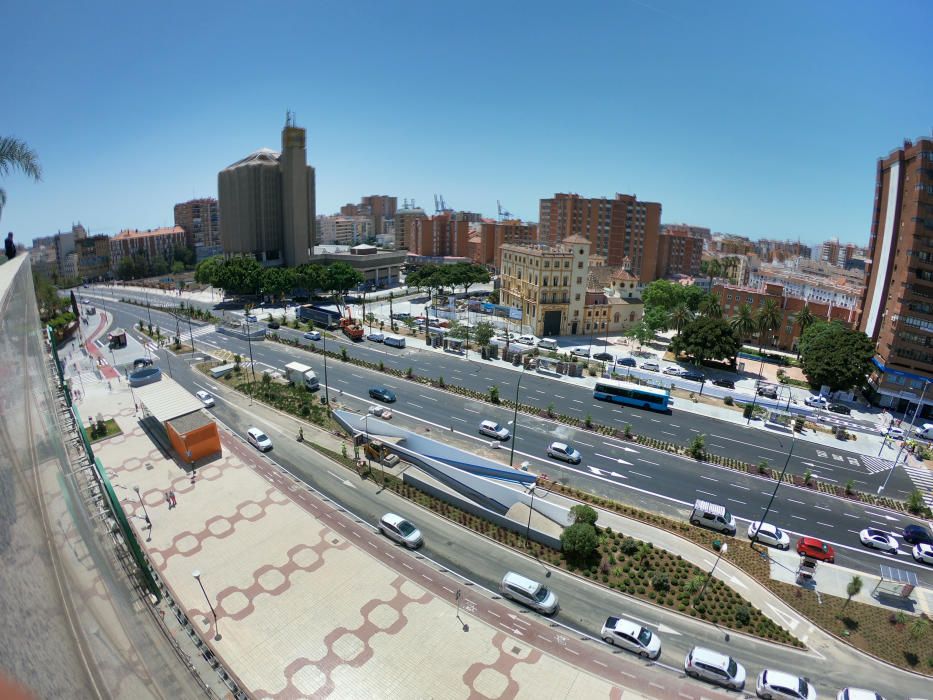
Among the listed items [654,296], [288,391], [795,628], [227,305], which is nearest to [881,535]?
[795,628]

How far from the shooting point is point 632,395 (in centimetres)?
4709

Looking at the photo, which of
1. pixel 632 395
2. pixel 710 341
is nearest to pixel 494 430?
pixel 632 395

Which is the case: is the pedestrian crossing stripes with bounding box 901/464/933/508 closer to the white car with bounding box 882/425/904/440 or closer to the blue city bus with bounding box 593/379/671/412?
the white car with bounding box 882/425/904/440

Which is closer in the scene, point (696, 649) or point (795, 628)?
point (696, 649)

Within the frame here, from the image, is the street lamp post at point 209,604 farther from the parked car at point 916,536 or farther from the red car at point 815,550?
the parked car at point 916,536

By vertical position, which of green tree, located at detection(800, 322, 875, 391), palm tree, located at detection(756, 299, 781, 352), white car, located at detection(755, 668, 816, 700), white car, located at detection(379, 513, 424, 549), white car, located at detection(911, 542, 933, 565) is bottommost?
white car, located at detection(755, 668, 816, 700)

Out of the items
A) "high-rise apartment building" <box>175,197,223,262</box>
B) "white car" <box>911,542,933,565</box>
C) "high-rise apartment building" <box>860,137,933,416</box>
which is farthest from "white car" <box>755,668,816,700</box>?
"high-rise apartment building" <box>175,197,223,262</box>

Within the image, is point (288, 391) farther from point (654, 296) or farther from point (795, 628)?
point (654, 296)

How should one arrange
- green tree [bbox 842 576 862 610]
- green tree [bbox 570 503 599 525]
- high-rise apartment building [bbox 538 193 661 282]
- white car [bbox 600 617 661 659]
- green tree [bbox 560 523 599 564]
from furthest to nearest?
1. high-rise apartment building [bbox 538 193 661 282]
2. green tree [bbox 570 503 599 525]
3. green tree [bbox 560 523 599 564]
4. green tree [bbox 842 576 862 610]
5. white car [bbox 600 617 661 659]

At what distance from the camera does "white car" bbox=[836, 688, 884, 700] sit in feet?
64.5

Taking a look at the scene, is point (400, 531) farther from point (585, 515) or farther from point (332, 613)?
point (585, 515)

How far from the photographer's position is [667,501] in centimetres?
3262

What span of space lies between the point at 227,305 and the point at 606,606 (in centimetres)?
8415

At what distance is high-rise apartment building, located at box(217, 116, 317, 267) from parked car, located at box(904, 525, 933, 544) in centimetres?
9982
